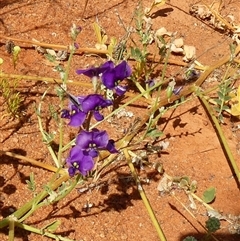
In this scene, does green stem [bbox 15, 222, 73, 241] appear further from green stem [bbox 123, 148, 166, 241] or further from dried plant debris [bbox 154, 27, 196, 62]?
dried plant debris [bbox 154, 27, 196, 62]

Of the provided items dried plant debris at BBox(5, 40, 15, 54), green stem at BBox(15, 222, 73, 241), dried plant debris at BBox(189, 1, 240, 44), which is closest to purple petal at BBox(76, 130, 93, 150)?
green stem at BBox(15, 222, 73, 241)

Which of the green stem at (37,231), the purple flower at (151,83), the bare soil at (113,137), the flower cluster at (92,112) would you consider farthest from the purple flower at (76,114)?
the purple flower at (151,83)

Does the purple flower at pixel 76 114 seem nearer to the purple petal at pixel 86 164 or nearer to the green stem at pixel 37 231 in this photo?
the purple petal at pixel 86 164

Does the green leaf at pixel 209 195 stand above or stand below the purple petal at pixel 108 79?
below

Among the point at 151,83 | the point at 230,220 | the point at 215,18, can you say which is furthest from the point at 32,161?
the point at 215,18

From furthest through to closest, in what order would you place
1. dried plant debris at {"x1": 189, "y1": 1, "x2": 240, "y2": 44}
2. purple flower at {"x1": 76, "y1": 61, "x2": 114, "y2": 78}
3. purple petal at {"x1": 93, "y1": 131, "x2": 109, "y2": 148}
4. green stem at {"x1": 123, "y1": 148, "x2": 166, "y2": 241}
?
dried plant debris at {"x1": 189, "y1": 1, "x2": 240, "y2": 44} < green stem at {"x1": 123, "y1": 148, "x2": 166, "y2": 241} < purple petal at {"x1": 93, "y1": 131, "x2": 109, "y2": 148} < purple flower at {"x1": 76, "y1": 61, "x2": 114, "y2": 78}

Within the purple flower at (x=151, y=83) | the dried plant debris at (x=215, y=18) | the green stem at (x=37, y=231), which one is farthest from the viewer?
the dried plant debris at (x=215, y=18)

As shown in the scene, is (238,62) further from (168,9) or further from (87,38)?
(87,38)

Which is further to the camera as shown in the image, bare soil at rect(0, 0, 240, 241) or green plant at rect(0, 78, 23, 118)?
green plant at rect(0, 78, 23, 118)
